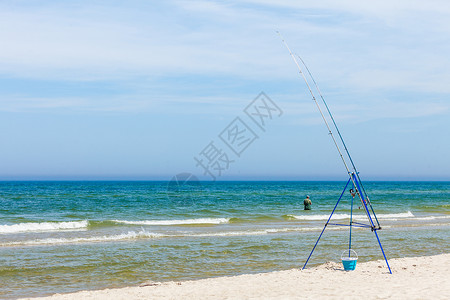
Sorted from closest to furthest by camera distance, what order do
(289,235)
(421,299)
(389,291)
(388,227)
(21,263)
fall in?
(421,299) → (389,291) → (21,263) → (289,235) → (388,227)

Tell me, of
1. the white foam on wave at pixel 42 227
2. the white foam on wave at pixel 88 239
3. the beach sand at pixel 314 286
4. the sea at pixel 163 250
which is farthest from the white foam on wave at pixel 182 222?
the beach sand at pixel 314 286

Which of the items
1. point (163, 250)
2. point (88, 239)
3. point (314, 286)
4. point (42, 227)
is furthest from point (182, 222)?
point (314, 286)

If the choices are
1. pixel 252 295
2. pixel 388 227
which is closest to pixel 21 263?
pixel 252 295

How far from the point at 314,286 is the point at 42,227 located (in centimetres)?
1683

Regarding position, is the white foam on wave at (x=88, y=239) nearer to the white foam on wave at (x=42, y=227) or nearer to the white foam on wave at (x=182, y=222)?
the white foam on wave at (x=42, y=227)

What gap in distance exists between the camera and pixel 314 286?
9961 mm

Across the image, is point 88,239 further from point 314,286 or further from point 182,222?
point 314,286

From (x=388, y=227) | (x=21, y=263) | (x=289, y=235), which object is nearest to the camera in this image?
(x=21, y=263)

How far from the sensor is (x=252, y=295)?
30.4 feet

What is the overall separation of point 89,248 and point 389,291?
33.8 ft

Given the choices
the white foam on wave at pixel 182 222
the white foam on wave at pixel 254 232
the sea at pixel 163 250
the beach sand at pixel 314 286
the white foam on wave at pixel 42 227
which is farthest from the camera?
the white foam on wave at pixel 182 222

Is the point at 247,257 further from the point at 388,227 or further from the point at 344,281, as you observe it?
the point at 388,227

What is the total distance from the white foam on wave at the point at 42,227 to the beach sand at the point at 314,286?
1352 centimetres

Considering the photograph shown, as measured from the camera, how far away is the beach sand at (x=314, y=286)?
29.8 feet
